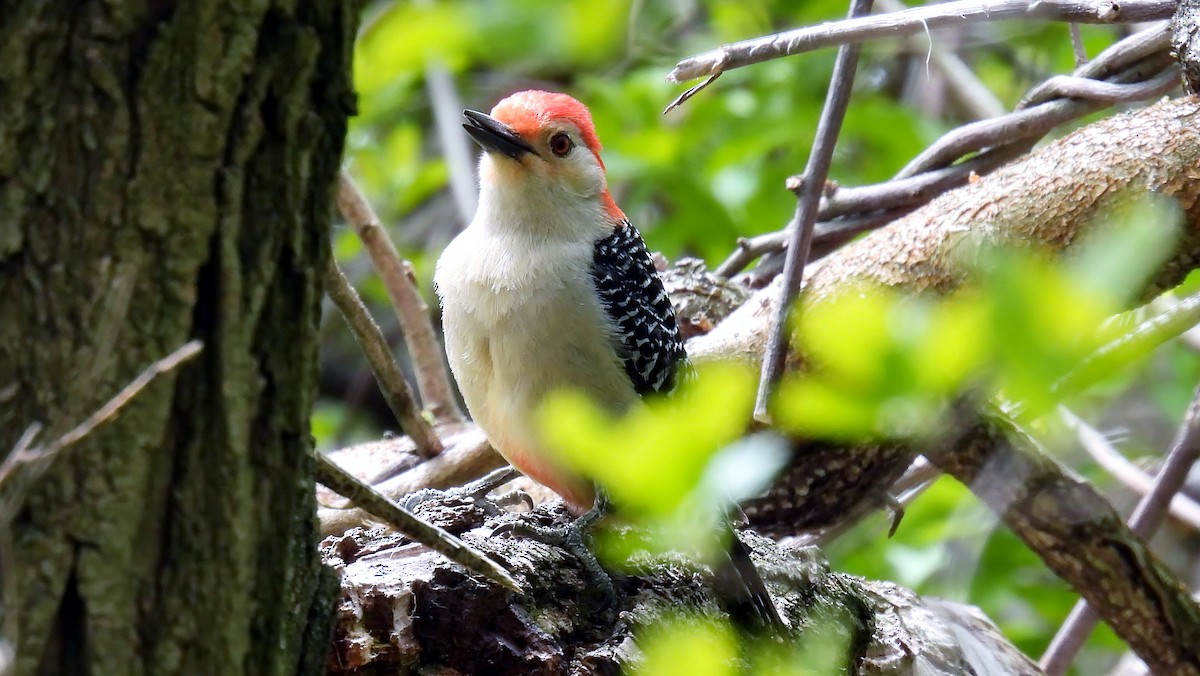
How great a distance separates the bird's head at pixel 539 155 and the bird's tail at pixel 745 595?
1256 mm

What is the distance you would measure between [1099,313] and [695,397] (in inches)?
13.7

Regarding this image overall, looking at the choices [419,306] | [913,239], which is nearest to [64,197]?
[913,239]

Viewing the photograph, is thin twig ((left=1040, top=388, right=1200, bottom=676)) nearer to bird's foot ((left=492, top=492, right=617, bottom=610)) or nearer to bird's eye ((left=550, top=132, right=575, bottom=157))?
bird's foot ((left=492, top=492, right=617, bottom=610))

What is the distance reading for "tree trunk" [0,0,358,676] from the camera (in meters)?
1.26

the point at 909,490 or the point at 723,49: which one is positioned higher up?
the point at 723,49

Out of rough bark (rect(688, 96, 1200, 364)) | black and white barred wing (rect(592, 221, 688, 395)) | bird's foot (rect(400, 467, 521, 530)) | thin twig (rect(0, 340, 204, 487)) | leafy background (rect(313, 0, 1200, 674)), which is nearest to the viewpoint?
thin twig (rect(0, 340, 204, 487))

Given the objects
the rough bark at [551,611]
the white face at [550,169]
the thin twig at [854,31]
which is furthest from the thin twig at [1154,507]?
the white face at [550,169]

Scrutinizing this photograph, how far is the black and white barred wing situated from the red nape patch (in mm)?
418

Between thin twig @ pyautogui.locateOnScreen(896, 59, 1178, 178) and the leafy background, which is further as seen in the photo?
the leafy background

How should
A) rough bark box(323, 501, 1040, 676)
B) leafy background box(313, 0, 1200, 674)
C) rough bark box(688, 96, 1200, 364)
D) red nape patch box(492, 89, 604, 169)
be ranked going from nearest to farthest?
rough bark box(323, 501, 1040, 676) < rough bark box(688, 96, 1200, 364) < red nape patch box(492, 89, 604, 169) < leafy background box(313, 0, 1200, 674)

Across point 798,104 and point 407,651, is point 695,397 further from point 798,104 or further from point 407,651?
point 798,104

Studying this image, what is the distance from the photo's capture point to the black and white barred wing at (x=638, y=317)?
3092mm

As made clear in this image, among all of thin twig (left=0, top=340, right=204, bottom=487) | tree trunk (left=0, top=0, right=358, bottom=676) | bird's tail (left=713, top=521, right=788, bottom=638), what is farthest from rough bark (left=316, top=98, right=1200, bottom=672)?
thin twig (left=0, top=340, right=204, bottom=487)

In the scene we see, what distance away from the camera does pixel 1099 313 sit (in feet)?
2.82
